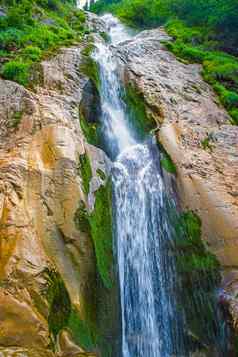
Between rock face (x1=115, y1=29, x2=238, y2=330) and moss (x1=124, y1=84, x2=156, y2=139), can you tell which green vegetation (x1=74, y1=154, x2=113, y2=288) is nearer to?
rock face (x1=115, y1=29, x2=238, y2=330)

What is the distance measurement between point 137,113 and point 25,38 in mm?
4924

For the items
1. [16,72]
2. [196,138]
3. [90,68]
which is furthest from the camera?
[90,68]

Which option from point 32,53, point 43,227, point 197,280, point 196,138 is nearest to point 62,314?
point 43,227

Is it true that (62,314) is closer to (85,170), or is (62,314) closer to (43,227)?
(43,227)

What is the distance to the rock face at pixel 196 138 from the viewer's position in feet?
32.9

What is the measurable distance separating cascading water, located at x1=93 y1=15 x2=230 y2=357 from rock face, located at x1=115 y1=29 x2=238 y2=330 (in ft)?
2.49

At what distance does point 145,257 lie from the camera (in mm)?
9711

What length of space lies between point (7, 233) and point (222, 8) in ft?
58.3

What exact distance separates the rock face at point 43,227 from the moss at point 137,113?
96.3 inches

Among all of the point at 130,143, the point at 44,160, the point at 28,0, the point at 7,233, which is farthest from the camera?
the point at 28,0

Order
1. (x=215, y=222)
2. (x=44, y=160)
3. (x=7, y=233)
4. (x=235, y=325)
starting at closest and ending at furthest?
1. (x=7, y=233)
2. (x=235, y=325)
3. (x=44, y=160)
4. (x=215, y=222)

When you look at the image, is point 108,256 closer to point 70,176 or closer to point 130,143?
point 70,176

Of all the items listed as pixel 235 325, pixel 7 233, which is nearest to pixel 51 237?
pixel 7 233

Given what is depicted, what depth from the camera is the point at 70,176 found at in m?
8.80
